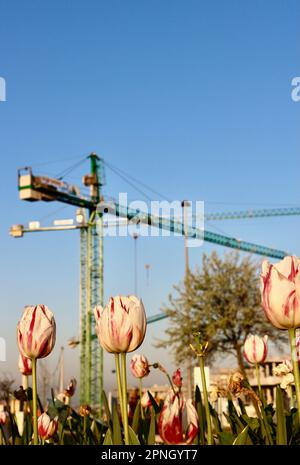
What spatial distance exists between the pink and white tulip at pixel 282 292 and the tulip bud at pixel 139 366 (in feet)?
5.67

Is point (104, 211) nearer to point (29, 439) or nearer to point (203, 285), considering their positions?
point (203, 285)

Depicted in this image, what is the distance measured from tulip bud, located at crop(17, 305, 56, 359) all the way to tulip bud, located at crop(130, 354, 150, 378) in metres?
1.34

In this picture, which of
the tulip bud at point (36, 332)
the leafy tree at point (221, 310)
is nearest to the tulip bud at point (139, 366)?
the tulip bud at point (36, 332)

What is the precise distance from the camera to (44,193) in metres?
58.8

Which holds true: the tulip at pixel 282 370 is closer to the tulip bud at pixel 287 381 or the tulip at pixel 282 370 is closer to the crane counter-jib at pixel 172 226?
the tulip bud at pixel 287 381

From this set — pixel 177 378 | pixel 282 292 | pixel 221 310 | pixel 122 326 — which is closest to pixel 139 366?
pixel 177 378

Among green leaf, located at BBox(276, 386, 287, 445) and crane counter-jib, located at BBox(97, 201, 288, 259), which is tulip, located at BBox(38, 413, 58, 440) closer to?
green leaf, located at BBox(276, 386, 287, 445)

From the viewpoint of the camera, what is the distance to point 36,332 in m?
2.00

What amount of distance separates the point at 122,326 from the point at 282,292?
448 millimetres

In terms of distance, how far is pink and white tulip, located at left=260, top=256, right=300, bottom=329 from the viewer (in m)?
1.62

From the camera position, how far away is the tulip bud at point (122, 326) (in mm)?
1818

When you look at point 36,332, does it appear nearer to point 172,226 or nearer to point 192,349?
point 192,349

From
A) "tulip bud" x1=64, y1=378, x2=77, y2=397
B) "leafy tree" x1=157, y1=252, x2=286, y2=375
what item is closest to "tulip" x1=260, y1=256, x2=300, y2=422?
"tulip bud" x1=64, y1=378, x2=77, y2=397

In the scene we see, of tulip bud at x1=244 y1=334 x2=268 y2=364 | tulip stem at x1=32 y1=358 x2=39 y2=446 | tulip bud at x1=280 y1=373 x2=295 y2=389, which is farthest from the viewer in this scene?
tulip bud at x1=244 y1=334 x2=268 y2=364
